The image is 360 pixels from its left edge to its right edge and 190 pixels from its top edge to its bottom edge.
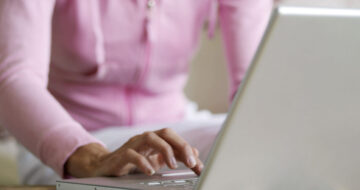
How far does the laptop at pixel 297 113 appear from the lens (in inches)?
12.7

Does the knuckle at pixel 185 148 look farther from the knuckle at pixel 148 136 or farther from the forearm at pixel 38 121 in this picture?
the forearm at pixel 38 121

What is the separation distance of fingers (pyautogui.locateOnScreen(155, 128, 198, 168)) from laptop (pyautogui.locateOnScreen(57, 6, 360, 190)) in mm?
117

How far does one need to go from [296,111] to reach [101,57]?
20.9 inches

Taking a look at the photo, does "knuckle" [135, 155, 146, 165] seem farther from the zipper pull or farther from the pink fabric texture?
the zipper pull

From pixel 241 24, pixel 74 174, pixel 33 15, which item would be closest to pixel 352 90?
pixel 74 174

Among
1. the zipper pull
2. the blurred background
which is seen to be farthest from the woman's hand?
the blurred background

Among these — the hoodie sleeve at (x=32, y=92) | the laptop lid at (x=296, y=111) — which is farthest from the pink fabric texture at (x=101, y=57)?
the laptop lid at (x=296, y=111)

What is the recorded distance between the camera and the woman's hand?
0.49 metres

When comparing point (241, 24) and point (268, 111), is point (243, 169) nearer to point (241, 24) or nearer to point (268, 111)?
point (268, 111)

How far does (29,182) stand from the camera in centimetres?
84

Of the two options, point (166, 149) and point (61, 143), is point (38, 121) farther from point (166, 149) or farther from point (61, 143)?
point (166, 149)

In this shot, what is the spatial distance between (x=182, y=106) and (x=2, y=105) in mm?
422

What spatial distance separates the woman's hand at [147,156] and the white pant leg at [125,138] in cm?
12

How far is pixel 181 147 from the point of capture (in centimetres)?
49
